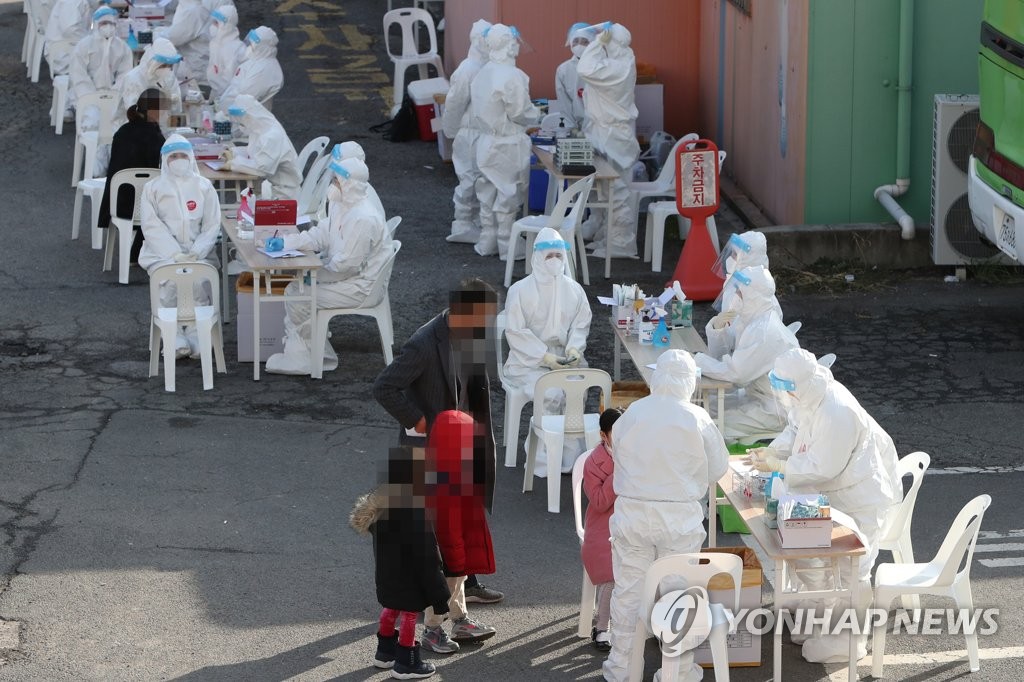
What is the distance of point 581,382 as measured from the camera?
919cm

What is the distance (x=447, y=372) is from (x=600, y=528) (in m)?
1.08

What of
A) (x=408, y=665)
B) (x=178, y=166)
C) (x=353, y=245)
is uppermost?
(x=178, y=166)

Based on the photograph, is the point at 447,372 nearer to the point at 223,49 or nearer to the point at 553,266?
the point at 553,266

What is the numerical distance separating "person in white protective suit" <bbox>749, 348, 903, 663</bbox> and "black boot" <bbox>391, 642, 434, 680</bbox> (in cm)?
186

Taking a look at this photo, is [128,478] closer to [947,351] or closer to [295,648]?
[295,648]

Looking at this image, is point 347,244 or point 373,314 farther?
point 373,314

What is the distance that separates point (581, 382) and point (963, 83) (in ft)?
19.7

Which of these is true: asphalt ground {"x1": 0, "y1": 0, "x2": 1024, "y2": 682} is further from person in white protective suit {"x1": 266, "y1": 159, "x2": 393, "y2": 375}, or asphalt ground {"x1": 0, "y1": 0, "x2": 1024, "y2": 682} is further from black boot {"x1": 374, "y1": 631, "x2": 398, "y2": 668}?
person in white protective suit {"x1": 266, "y1": 159, "x2": 393, "y2": 375}

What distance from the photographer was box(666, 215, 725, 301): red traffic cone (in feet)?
42.8

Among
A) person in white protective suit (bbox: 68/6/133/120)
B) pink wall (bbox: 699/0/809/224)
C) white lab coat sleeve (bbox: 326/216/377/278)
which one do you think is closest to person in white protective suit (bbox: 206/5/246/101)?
person in white protective suit (bbox: 68/6/133/120)

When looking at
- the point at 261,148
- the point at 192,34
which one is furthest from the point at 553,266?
the point at 192,34

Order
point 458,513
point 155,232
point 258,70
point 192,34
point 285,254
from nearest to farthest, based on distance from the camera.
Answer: point 458,513 → point 285,254 → point 155,232 → point 258,70 → point 192,34

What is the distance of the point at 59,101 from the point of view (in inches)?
715

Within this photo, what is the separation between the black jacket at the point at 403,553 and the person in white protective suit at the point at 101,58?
11284mm
